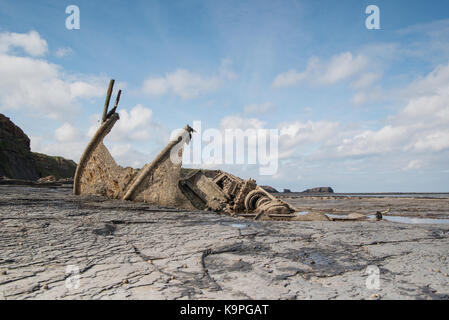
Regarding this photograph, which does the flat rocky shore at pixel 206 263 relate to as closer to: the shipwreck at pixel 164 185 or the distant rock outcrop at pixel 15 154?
the shipwreck at pixel 164 185

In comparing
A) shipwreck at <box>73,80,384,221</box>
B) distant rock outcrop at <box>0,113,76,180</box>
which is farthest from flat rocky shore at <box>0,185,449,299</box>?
distant rock outcrop at <box>0,113,76,180</box>

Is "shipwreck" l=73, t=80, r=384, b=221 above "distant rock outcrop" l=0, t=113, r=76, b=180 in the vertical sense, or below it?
below

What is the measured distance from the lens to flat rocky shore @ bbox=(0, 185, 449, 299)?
1.69 m

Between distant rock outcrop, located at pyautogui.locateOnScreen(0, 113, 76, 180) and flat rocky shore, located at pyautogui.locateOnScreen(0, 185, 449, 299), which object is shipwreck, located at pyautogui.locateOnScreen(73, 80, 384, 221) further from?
distant rock outcrop, located at pyautogui.locateOnScreen(0, 113, 76, 180)

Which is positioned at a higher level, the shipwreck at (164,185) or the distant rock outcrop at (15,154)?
the distant rock outcrop at (15,154)

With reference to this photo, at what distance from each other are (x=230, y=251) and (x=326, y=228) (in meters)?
2.16

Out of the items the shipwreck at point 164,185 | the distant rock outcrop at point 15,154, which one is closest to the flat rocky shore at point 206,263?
the shipwreck at point 164,185

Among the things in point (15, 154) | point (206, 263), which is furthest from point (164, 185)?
point (15, 154)

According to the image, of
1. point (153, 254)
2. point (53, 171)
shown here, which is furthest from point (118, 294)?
point (53, 171)

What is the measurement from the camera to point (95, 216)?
4.21 meters

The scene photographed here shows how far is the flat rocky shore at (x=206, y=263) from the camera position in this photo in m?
1.69

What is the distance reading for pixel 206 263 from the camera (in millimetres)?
2264
